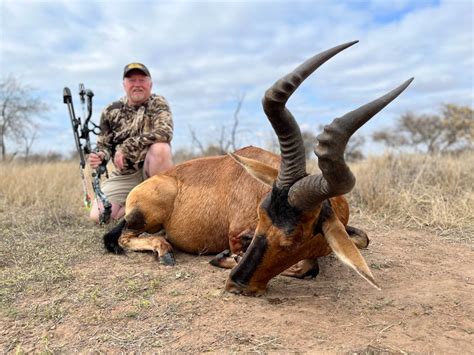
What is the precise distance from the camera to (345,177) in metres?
2.71

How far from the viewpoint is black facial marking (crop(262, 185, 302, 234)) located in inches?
121

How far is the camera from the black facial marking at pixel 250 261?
3148mm

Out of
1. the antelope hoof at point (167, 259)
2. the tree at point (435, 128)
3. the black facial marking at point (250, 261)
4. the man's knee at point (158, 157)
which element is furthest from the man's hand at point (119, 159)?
the tree at point (435, 128)

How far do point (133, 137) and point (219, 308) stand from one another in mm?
3598

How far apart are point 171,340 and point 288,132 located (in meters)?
1.49

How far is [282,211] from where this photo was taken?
311cm

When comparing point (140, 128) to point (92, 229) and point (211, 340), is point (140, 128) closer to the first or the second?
point (92, 229)

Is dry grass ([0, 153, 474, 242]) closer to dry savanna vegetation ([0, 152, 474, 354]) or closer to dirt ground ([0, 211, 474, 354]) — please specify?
dry savanna vegetation ([0, 152, 474, 354])

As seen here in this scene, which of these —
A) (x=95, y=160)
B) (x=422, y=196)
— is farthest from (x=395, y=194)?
(x=95, y=160)

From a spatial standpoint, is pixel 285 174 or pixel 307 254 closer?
pixel 285 174

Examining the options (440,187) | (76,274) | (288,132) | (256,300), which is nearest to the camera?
(288,132)

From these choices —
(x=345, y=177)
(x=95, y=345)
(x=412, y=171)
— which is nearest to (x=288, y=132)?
(x=345, y=177)

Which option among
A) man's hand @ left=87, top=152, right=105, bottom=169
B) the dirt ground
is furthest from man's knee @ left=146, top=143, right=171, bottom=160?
the dirt ground

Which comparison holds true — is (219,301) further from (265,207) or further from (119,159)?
(119,159)
